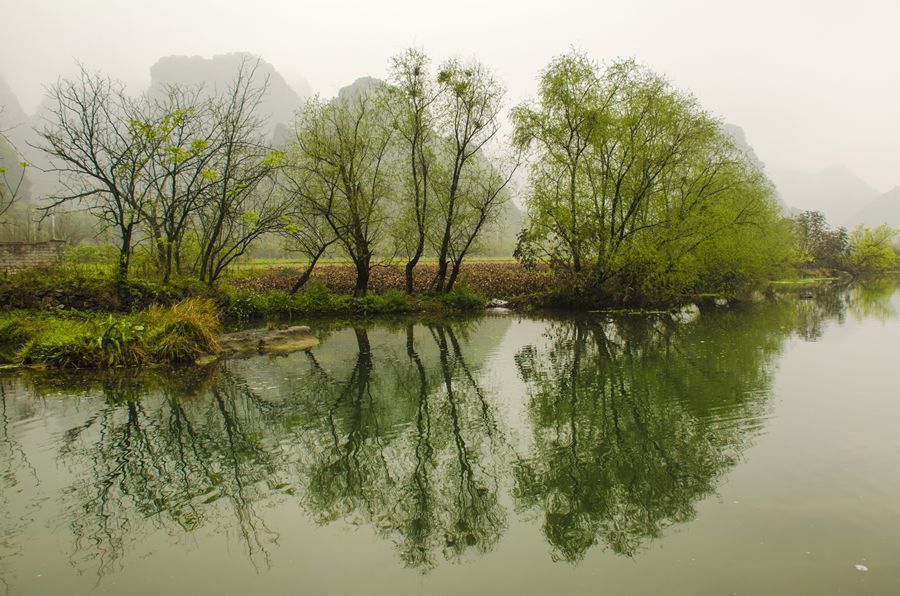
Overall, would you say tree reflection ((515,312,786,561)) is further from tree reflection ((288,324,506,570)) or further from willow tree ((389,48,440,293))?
willow tree ((389,48,440,293))

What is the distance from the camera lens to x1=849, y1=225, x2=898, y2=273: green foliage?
6922 cm

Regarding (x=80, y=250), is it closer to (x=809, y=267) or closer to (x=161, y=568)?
(x=161, y=568)

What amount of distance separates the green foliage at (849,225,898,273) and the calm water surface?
7256cm

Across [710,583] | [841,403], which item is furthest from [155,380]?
[841,403]

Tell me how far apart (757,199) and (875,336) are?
745 inches

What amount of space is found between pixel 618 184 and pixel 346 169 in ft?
40.2

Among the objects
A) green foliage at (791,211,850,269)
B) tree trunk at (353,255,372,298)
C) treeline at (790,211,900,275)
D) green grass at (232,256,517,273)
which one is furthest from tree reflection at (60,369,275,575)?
green foliage at (791,211,850,269)

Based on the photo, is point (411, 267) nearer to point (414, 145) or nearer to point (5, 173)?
point (414, 145)

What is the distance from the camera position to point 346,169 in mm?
24578

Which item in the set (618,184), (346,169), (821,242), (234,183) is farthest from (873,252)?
(234,183)

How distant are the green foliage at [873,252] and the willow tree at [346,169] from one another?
69.6 metres

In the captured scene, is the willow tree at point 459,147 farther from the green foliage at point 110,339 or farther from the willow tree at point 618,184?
the green foliage at point 110,339

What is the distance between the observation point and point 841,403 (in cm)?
901

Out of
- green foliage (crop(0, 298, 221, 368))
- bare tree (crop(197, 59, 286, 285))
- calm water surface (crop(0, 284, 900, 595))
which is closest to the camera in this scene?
calm water surface (crop(0, 284, 900, 595))
